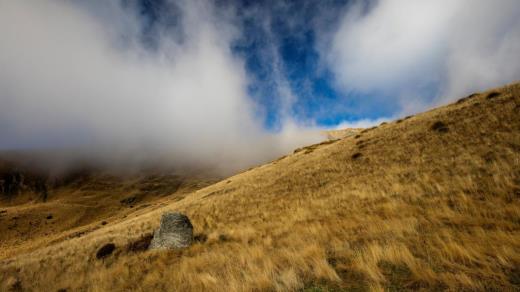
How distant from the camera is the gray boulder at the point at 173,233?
35.2 feet

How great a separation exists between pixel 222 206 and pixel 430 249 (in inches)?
632

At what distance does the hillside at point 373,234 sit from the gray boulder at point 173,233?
25.9 inches

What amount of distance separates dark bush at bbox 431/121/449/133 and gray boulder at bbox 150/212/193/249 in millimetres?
19288

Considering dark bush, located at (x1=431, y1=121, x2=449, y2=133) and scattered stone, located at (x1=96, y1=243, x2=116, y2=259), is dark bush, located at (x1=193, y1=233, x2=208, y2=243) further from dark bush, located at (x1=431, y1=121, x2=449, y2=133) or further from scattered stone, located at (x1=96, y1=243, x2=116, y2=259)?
dark bush, located at (x1=431, y1=121, x2=449, y2=133)

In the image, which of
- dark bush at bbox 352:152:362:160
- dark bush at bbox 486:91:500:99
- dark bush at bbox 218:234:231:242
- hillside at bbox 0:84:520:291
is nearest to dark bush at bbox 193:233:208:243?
hillside at bbox 0:84:520:291

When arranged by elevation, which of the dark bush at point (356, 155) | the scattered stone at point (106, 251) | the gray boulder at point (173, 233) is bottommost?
the scattered stone at point (106, 251)

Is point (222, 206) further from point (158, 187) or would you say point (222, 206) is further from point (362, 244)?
point (158, 187)

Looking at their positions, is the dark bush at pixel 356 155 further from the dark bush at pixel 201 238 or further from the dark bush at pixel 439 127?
the dark bush at pixel 201 238

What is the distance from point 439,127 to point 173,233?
68.7ft

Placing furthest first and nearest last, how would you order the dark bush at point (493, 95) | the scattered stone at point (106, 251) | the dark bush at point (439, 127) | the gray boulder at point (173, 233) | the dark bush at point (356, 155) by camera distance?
the dark bush at point (356, 155), the dark bush at point (493, 95), the dark bush at point (439, 127), the scattered stone at point (106, 251), the gray boulder at point (173, 233)

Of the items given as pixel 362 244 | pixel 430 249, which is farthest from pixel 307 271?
pixel 430 249

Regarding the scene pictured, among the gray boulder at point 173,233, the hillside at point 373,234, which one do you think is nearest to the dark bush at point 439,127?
the hillside at point 373,234

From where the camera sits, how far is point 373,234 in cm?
641

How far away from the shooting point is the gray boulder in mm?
10719
